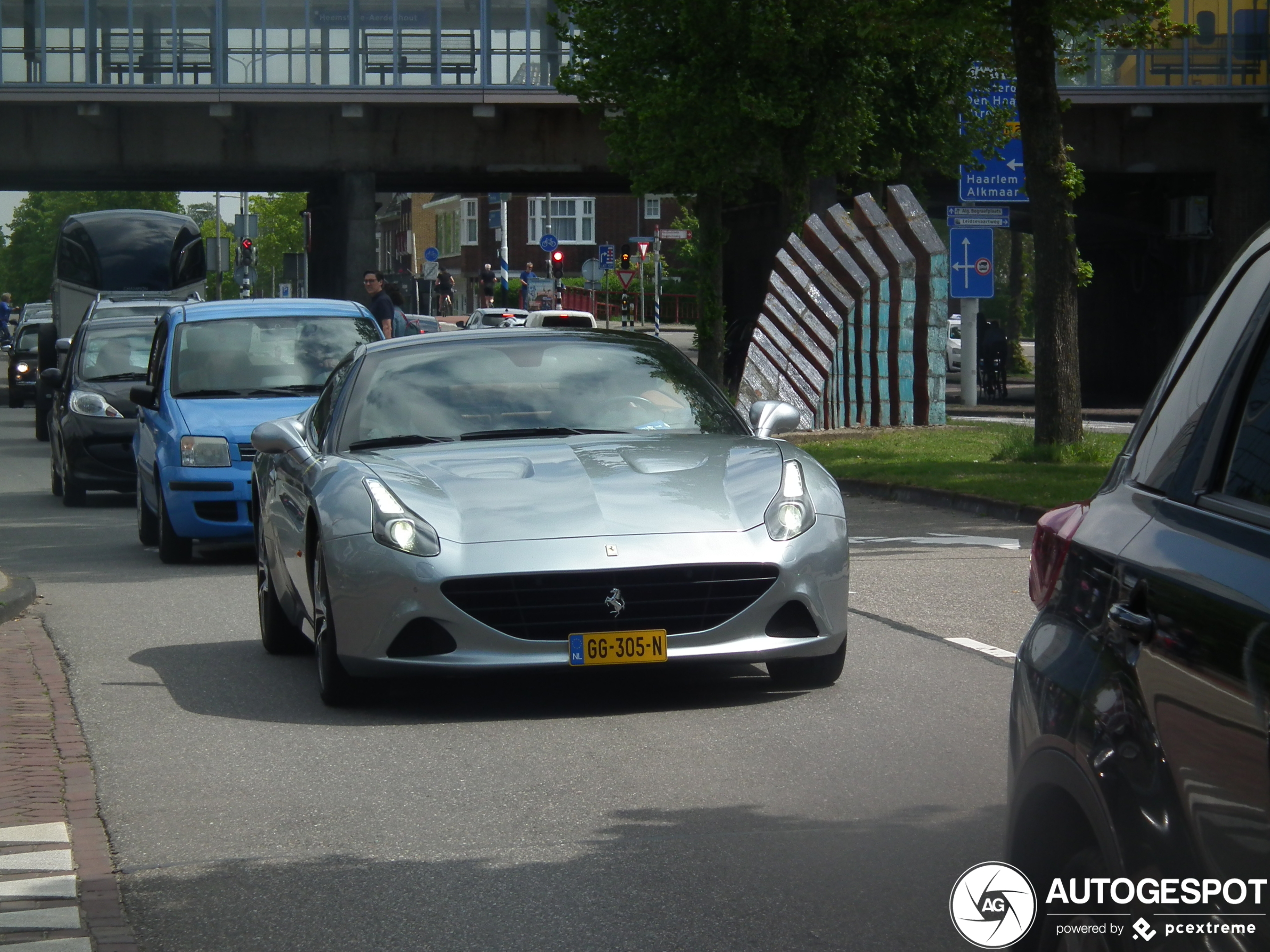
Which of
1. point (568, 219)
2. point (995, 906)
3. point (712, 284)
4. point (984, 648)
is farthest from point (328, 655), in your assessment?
point (568, 219)

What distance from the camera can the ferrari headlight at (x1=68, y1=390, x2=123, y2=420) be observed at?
17.9m

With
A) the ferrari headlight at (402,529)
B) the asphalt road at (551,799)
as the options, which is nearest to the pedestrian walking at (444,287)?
the asphalt road at (551,799)

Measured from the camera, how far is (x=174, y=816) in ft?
18.5

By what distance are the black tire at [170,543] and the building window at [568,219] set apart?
318 ft

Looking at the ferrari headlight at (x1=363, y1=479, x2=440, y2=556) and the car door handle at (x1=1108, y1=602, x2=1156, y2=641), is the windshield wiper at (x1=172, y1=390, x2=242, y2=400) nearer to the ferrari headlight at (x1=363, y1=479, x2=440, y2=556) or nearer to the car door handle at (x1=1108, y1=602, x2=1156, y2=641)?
the ferrari headlight at (x1=363, y1=479, x2=440, y2=556)

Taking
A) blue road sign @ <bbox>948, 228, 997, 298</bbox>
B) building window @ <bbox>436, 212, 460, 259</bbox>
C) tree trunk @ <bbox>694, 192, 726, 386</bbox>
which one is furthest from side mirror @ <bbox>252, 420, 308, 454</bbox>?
building window @ <bbox>436, 212, 460, 259</bbox>

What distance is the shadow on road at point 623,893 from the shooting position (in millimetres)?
4344

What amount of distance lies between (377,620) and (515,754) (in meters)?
0.82

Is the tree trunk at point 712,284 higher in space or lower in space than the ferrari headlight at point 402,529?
higher

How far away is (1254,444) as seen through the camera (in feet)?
8.74

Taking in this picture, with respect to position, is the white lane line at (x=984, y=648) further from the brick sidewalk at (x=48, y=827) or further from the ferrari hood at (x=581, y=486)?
the brick sidewalk at (x=48, y=827)

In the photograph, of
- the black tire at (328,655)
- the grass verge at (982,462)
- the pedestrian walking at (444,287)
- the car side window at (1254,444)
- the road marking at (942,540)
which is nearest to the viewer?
the car side window at (1254,444)

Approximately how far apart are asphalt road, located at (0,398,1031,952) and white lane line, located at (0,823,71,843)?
0.15m

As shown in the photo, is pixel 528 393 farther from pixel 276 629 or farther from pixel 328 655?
pixel 276 629
